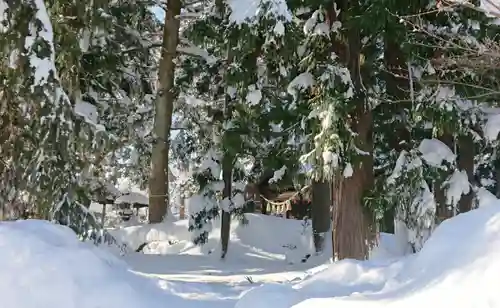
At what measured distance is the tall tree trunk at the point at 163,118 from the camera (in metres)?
13.4

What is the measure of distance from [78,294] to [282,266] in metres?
8.13

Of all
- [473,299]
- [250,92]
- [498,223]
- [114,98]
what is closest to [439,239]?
[498,223]

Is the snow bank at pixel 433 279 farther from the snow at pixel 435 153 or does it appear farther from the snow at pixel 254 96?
the snow at pixel 254 96

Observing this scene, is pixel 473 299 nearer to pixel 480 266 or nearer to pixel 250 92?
pixel 480 266

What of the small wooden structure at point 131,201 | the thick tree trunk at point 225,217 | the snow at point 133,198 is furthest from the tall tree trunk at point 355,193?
the snow at point 133,198

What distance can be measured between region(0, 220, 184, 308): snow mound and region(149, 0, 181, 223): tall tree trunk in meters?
8.02

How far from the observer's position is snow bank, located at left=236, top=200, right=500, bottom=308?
128 inches

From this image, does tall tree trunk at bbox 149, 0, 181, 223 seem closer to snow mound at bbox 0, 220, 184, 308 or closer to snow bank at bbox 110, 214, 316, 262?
snow bank at bbox 110, 214, 316, 262

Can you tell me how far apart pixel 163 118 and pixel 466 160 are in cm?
696

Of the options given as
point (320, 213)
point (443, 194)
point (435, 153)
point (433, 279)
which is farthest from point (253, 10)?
point (320, 213)

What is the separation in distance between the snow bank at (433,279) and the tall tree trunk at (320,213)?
721 cm

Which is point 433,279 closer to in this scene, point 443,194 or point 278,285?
point 278,285

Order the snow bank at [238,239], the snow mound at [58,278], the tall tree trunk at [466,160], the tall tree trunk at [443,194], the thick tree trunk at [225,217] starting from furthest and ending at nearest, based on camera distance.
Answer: the snow bank at [238,239] < the thick tree trunk at [225,217] < the tall tree trunk at [466,160] < the tall tree trunk at [443,194] < the snow mound at [58,278]

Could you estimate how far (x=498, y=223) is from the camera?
→ 3.96 meters
